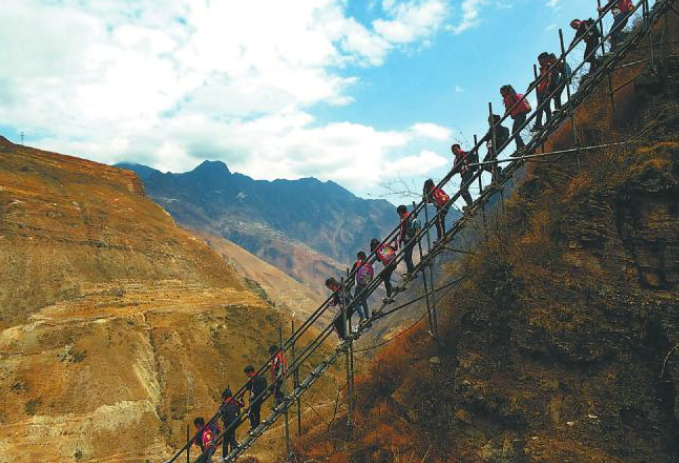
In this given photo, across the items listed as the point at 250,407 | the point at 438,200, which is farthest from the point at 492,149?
the point at 250,407

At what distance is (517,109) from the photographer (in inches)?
359

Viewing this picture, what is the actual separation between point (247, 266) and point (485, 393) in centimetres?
17366

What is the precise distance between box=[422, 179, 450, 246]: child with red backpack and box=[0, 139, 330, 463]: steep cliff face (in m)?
29.1

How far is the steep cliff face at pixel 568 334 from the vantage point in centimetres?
615

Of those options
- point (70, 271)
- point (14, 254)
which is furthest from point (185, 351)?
point (14, 254)

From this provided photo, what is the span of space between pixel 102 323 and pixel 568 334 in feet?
134

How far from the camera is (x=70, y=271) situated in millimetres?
45219

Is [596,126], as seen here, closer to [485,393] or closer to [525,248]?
[525,248]

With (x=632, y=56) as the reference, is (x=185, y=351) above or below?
below

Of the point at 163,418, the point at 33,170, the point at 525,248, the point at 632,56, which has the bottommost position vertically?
the point at 163,418

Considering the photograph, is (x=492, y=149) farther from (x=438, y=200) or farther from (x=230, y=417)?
(x=230, y=417)

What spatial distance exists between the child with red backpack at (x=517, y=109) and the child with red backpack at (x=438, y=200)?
1.81 metres

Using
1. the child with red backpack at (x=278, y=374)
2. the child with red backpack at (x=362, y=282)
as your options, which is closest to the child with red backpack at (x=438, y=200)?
the child with red backpack at (x=362, y=282)

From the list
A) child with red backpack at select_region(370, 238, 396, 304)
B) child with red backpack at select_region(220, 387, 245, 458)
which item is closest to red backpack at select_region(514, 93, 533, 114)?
child with red backpack at select_region(370, 238, 396, 304)
